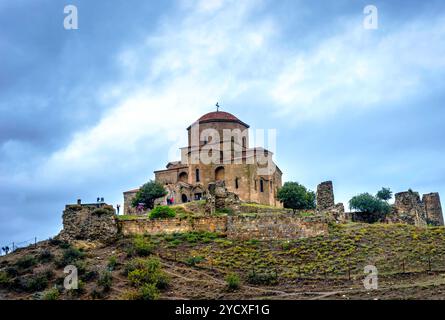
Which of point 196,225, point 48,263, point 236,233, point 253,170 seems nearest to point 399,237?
point 236,233

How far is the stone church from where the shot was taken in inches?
2253

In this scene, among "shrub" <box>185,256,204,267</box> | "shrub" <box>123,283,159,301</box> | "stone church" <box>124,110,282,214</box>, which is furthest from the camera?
"stone church" <box>124,110,282,214</box>

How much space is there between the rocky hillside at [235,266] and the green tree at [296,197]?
51.3 ft

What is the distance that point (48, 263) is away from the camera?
32219 mm

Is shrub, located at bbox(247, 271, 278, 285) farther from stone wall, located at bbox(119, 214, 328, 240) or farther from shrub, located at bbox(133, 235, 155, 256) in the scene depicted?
stone wall, located at bbox(119, 214, 328, 240)

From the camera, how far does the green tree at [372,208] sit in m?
46.3

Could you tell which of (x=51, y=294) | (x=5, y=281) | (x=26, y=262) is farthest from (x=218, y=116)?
(x=51, y=294)

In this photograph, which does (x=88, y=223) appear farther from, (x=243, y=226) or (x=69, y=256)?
(x=243, y=226)

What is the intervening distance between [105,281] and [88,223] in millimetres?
8950

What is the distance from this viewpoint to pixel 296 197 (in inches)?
2104

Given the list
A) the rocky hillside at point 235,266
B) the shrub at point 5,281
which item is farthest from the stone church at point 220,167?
the shrub at point 5,281

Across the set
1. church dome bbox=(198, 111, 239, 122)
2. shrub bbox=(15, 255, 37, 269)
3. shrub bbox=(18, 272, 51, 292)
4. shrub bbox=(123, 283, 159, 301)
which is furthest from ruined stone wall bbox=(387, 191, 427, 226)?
shrub bbox=(18, 272, 51, 292)

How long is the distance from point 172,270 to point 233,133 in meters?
33.0
